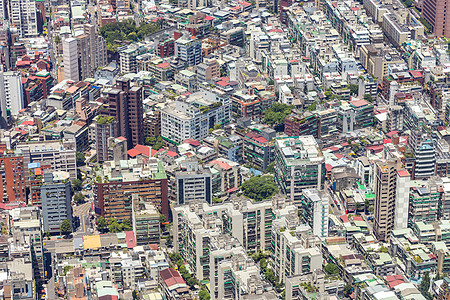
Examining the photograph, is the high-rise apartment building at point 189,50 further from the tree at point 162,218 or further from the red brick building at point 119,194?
the tree at point 162,218

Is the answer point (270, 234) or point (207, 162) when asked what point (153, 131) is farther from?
point (270, 234)

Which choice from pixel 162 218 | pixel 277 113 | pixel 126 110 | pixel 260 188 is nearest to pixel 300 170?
pixel 260 188

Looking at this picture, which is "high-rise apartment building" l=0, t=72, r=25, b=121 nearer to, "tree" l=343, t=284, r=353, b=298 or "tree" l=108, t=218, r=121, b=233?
"tree" l=108, t=218, r=121, b=233

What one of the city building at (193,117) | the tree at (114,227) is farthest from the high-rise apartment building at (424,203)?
the city building at (193,117)

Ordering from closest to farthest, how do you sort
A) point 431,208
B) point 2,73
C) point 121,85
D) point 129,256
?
1. point 129,256
2. point 431,208
3. point 121,85
4. point 2,73

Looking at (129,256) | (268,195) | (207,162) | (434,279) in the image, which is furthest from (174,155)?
(434,279)

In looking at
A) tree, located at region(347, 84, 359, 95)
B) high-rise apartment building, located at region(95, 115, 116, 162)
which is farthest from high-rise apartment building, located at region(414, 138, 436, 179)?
high-rise apartment building, located at region(95, 115, 116, 162)
